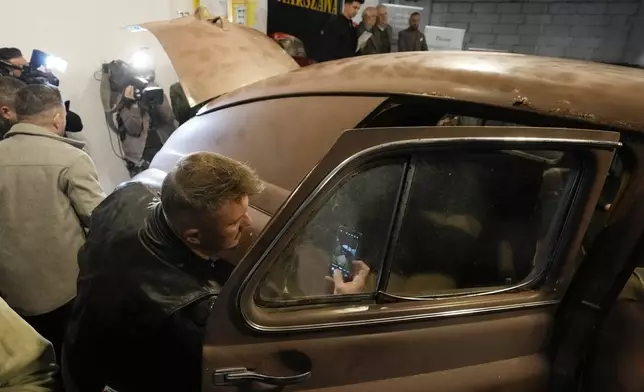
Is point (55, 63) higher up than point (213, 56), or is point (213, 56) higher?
point (213, 56)

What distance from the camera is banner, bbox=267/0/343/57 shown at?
4820 mm

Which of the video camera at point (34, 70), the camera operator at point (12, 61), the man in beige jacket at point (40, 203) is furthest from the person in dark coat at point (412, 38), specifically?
the man in beige jacket at point (40, 203)

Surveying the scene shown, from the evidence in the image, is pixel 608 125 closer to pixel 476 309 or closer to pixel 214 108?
pixel 476 309

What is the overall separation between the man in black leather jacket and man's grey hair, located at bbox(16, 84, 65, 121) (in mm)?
1008

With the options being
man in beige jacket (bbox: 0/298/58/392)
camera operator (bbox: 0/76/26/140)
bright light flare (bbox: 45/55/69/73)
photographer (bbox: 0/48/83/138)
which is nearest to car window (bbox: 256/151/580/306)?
man in beige jacket (bbox: 0/298/58/392)

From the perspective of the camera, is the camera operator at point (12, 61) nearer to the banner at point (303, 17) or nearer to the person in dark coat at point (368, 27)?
the banner at point (303, 17)

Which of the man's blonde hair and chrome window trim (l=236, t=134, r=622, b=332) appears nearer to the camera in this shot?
chrome window trim (l=236, t=134, r=622, b=332)

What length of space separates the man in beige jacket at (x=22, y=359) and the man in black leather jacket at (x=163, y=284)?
0.55ft

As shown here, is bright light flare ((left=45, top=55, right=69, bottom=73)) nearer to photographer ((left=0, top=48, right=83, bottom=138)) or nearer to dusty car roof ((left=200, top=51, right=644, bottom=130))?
photographer ((left=0, top=48, right=83, bottom=138))

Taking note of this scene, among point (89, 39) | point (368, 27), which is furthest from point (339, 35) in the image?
point (89, 39)

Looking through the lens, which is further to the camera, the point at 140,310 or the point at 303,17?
the point at 303,17

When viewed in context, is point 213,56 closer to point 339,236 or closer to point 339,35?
point 339,236

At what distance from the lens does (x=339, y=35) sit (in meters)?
5.04

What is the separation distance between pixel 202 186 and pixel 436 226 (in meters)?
0.59
